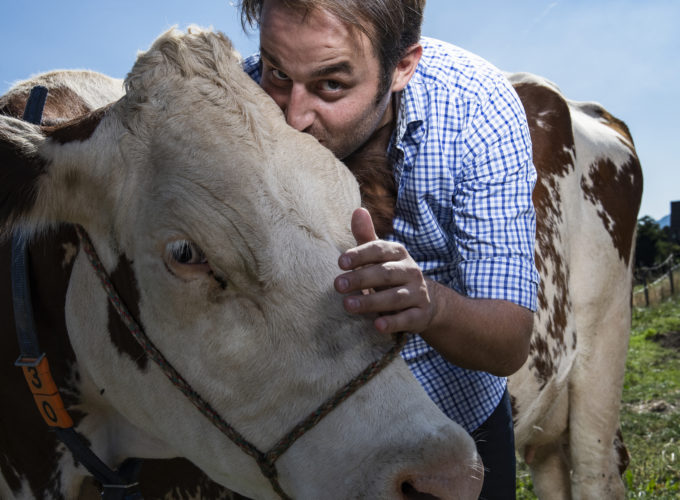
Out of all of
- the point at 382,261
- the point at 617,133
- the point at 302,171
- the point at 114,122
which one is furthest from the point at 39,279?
the point at 617,133

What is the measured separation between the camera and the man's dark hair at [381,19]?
1915mm

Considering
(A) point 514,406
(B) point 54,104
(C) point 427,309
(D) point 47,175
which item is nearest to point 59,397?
(D) point 47,175

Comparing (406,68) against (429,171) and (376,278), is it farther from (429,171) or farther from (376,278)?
(376,278)

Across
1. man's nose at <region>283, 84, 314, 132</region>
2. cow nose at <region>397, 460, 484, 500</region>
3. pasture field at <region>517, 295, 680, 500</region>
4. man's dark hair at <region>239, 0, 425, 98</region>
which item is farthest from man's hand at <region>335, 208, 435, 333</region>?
pasture field at <region>517, 295, 680, 500</region>

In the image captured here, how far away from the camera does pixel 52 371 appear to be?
7.30 ft

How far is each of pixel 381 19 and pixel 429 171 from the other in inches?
19.9

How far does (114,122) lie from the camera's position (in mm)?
1929

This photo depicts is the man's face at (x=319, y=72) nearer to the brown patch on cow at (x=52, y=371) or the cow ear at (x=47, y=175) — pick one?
the cow ear at (x=47, y=175)

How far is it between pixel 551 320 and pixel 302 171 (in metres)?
2.26

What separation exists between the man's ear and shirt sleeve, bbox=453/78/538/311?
0.87 feet

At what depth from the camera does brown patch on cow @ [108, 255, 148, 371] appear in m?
1.84

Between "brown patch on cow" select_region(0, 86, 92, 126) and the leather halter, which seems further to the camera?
"brown patch on cow" select_region(0, 86, 92, 126)

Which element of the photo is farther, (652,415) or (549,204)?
(652,415)

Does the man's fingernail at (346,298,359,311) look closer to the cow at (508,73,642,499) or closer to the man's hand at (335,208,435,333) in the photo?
the man's hand at (335,208,435,333)
